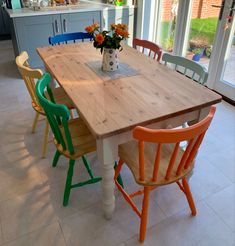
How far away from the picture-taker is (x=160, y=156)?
4.58 feet

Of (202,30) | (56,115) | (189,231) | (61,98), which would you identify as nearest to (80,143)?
(56,115)

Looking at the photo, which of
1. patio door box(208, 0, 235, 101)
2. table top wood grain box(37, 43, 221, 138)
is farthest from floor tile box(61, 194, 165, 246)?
patio door box(208, 0, 235, 101)

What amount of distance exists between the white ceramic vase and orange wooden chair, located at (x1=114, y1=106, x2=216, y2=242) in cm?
59

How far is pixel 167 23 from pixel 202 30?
2.41 ft

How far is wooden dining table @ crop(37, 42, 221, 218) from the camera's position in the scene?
1288mm

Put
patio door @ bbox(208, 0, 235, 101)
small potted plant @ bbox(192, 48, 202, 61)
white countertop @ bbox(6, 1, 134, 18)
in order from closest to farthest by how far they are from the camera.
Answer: patio door @ bbox(208, 0, 235, 101), white countertop @ bbox(6, 1, 134, 18), small potted plant @ bbox(192, 48, 202, 61)

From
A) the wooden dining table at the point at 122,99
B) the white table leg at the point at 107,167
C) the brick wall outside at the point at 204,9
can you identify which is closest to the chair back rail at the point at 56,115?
the wooden dining table at the point at 122,99

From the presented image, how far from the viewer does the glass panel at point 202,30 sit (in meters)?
3.16

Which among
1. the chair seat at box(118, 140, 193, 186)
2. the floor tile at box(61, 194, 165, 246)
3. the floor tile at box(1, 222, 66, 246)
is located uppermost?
the chair seat at box(118, 140, 193, 186)

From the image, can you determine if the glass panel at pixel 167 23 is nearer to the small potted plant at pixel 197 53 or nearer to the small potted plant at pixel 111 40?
the small potted plant at pixel 197 53

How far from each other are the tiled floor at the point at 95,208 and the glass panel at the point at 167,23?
220 centimetres

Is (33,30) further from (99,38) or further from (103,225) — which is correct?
(103,225)

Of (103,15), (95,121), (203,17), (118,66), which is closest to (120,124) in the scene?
(95,121)

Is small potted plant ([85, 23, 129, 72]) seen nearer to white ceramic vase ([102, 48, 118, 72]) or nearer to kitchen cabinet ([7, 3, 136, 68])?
white ceramic vase ([102, 48, 118, 72])
